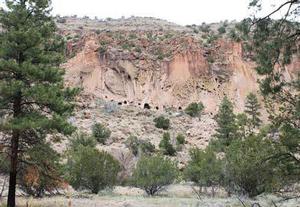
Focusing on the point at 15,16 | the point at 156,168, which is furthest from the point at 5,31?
the point at 156,168

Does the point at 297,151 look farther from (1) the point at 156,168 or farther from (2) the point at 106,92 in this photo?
(2) the point at 106,92

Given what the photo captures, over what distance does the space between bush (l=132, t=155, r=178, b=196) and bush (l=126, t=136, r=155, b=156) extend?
16196 millimetres

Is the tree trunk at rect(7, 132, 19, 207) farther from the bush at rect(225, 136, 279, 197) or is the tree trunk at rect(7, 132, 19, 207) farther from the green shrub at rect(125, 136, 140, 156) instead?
the green shrub at rect(125, 136, 140, 156)

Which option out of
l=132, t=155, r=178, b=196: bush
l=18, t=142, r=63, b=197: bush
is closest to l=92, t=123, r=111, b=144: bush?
l=132, t=155, r=178, b=196: bush

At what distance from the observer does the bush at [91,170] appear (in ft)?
90.5

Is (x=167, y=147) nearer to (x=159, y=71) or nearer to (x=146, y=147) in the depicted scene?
(x=146, y=147)

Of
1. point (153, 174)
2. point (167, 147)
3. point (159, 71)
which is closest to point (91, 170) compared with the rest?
point (153, 174)

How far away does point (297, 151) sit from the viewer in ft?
44.2

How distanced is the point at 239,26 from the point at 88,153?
1767cm

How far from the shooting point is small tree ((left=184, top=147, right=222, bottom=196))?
97.6 feet

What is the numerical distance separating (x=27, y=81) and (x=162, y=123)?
42667mm

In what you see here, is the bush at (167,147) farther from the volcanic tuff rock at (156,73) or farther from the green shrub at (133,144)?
the volcanic tuff rock at (156,73)

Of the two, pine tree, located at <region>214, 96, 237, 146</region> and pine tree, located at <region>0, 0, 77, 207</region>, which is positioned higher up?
pine tree, located at <region>0, 0, 77, 207</region>

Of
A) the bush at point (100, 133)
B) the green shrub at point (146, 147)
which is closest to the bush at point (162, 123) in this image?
the bush at point (100, 133)
